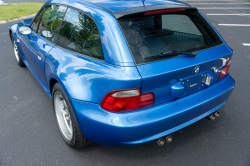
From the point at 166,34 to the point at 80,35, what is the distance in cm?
94

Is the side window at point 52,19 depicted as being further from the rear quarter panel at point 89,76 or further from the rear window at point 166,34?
the rear window at point 166,34

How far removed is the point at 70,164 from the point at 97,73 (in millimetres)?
1076

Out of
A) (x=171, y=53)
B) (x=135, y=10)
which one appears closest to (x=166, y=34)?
(x=171, y=53)

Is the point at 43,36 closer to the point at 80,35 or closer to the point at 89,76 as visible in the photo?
the point at 80,35

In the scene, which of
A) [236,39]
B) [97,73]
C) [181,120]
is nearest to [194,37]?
[181,120]

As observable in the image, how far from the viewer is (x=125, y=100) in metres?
1.91

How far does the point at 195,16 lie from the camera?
8.56 ft

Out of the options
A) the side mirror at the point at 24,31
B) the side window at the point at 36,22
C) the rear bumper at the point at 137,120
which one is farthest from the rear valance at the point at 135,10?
the side window at the point at 36,22

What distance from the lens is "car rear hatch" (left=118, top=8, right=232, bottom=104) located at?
1.96m

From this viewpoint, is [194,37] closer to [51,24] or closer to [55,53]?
[55,53]

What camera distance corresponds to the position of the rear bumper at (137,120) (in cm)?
190

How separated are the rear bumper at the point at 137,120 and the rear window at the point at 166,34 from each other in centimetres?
48

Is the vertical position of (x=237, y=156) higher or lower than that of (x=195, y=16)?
lower

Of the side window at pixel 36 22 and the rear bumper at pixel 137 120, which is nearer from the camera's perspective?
the rear bumper at pixel 137 120
